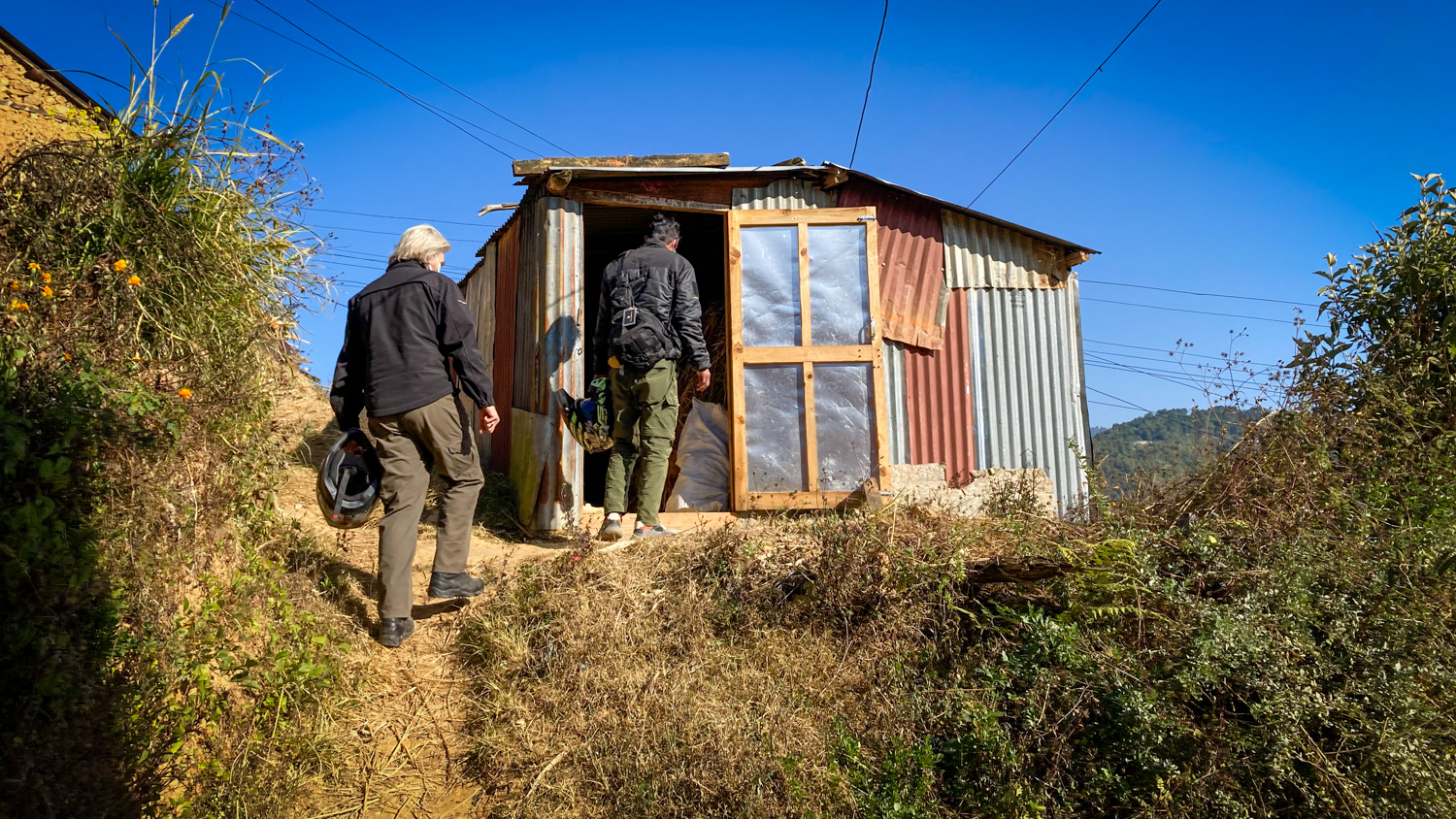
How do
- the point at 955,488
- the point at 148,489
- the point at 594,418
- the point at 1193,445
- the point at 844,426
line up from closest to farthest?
the point at 148,489 < the point at 1193,445 < the point at 594,418 < the point at 844,426 < the point at 955,488

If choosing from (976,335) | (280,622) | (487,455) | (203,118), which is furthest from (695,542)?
(487,455)

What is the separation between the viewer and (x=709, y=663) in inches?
150

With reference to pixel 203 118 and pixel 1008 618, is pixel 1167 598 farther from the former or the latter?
pixel 203 118

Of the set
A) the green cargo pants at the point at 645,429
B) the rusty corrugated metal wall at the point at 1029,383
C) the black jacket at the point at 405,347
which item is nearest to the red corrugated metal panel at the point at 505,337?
the green cargo pants at the point at 645,429

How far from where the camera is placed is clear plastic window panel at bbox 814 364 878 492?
21.3 feet

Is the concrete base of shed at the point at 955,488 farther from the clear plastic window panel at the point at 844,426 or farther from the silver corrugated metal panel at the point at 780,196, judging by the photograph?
the silver corrugated metal panel at the point at 780,196

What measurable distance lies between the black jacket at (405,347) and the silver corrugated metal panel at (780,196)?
3375 mm

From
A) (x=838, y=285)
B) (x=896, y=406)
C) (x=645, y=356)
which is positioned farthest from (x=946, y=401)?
(x=645, y=356)

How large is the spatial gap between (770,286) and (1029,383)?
278cm

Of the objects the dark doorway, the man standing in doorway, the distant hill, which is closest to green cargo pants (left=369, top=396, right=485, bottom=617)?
the man standing in doorway

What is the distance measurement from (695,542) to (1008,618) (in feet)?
5.22

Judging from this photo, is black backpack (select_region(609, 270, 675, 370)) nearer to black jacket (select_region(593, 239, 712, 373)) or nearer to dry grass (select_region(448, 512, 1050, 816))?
black jacket (select_region(593, 239, 712, 373))

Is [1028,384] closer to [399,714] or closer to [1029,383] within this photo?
[1029,383]

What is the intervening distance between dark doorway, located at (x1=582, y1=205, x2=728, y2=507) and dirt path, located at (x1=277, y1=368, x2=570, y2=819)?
9.11 ft
